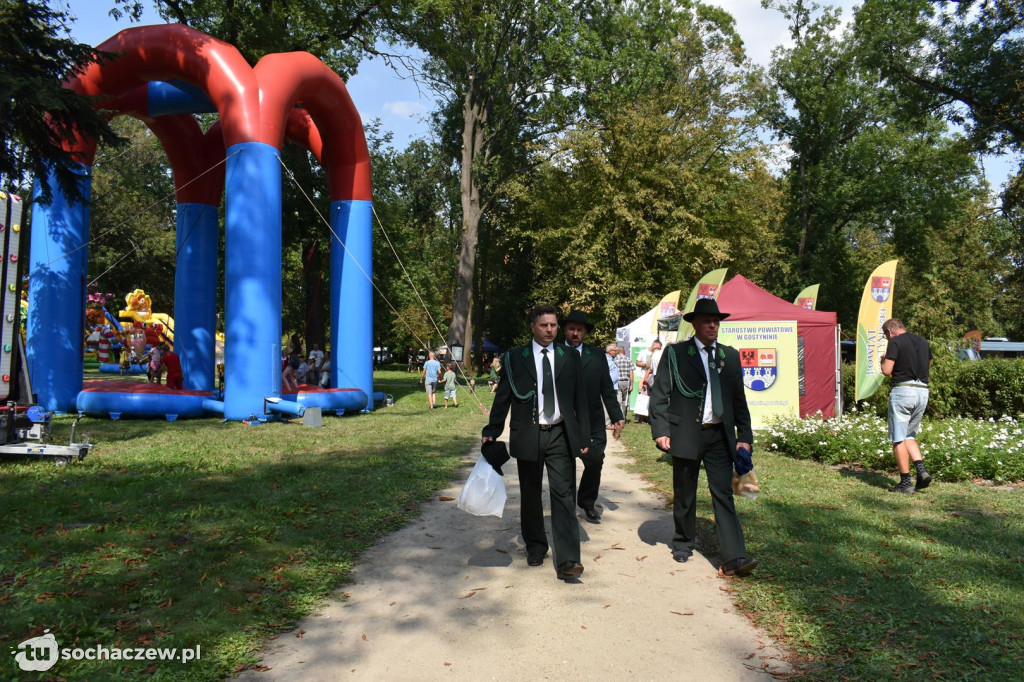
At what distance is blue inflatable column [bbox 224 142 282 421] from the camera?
1415 centimetres

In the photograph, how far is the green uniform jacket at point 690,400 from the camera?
5516mm

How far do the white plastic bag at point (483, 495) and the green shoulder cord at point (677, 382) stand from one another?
151cm

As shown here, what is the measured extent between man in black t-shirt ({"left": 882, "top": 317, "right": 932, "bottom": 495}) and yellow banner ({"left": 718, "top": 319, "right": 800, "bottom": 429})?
18.7ft

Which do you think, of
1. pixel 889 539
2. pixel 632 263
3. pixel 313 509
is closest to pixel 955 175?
pixel 632 263

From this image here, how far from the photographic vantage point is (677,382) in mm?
5648

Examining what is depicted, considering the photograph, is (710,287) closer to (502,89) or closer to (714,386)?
(714,386)

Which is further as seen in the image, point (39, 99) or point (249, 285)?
point (249, 285)

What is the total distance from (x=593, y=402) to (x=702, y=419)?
847 millimetres

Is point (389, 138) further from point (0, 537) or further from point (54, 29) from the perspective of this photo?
point (0, 537)

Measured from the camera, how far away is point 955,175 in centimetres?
3400

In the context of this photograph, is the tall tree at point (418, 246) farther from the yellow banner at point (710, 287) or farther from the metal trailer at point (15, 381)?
the metal trailer at point (15, 381)

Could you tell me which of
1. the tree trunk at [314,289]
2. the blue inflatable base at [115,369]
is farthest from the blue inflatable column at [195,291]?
the blue inflatable base at [115,369]

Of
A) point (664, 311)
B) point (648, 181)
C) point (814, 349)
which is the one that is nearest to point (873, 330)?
point (814, 349)

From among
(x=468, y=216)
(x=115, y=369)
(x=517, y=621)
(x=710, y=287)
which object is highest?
(x=468, y=216)
